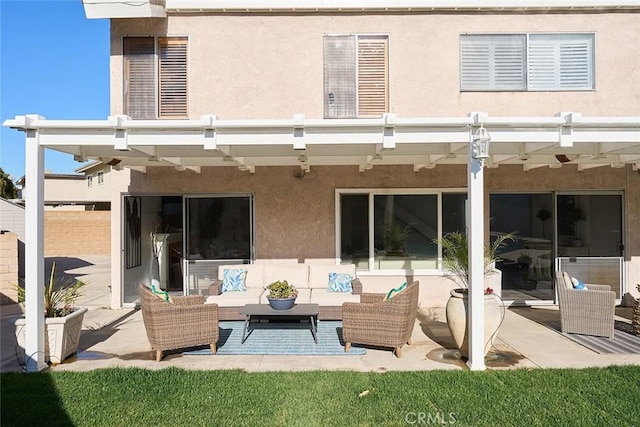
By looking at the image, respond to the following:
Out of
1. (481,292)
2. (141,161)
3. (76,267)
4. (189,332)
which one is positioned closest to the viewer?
(481,292)

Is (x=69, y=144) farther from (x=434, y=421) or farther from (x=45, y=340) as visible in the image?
(x=434, y=421)

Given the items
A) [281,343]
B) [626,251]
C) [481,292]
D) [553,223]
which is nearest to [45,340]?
[281,343]

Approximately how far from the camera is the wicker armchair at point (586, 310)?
6953mm

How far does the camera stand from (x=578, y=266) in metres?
9.77

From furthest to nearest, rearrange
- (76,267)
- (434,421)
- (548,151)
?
(76,267) → (548,151) → (434,421)

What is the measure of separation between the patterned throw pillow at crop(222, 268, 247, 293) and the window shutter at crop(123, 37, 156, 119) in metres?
4.00

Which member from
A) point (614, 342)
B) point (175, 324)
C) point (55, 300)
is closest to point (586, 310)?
point (614, 342)

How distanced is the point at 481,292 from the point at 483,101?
5579 millimetres

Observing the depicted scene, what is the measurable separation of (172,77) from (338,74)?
3.84 m

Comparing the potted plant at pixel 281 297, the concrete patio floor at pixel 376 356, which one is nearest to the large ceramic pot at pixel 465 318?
the concrete patio floor at pixel 376 356

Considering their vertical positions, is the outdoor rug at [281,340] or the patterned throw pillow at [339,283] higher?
the patterned throw pillow at [339,283]

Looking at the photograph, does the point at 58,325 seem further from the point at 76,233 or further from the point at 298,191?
the point at 76,233

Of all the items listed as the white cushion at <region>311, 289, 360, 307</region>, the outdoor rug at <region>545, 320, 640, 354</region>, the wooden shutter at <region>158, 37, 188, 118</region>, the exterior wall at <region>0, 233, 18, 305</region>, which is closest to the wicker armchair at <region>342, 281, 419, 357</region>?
the white cushion at <region>311, 289, 360, 307</region>

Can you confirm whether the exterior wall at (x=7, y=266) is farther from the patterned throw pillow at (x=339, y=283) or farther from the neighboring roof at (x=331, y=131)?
the patterned throw pillow at (x=339, y=283)
